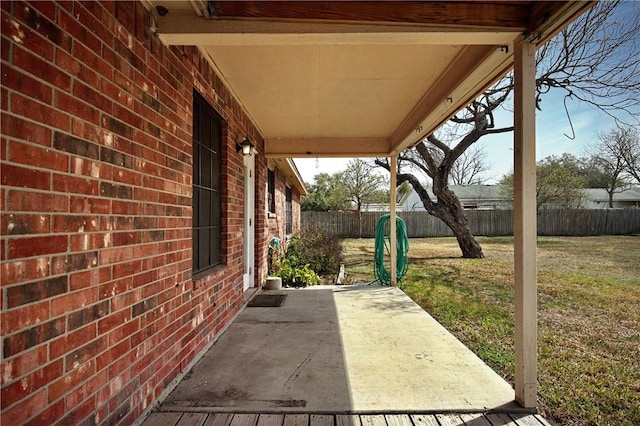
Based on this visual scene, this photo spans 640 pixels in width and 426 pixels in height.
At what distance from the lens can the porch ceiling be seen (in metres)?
2.22

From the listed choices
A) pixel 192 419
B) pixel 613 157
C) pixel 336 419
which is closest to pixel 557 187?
pixel 613 157

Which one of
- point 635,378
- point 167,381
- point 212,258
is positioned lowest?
point 635,378

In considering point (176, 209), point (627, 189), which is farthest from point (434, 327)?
point (627, 189)

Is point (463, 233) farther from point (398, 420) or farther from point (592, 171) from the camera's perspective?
point (592, 171)

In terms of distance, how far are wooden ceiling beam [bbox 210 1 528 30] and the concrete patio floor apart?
251 centimetres

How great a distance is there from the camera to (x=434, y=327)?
155 inches

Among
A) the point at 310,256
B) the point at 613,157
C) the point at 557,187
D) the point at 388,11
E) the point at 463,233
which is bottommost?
the point at 310,256

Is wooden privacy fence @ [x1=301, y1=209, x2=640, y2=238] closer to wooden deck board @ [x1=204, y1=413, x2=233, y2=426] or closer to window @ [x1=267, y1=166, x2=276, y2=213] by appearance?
window @ [x1=267, y1=166, x2=276, y2=213]

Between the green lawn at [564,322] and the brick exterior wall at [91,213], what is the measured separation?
2.79 meters

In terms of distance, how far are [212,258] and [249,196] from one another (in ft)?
6.61

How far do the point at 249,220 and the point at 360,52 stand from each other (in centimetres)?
338

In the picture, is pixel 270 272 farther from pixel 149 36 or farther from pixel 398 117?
pixel 149 36

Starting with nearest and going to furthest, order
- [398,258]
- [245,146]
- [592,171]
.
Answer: [245,146] → [398,258] → [592,171]

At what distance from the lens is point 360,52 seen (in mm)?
2924
